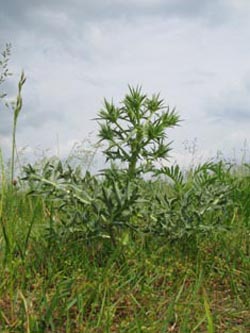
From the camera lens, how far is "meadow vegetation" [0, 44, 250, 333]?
218 cm

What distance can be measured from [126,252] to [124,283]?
1.15 feet

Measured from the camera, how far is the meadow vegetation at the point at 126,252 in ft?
7.16

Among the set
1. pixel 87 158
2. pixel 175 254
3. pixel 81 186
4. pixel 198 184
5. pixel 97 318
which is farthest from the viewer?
pixel 87 158

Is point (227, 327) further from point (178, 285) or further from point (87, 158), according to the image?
point (87, 158)

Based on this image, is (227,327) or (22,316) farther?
(227,327)

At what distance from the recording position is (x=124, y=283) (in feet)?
7.82

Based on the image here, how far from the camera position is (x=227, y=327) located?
2225 mm

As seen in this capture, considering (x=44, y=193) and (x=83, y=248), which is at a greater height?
(x=44, y=193)

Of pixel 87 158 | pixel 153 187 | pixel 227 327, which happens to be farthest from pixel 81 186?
pixel 87 158

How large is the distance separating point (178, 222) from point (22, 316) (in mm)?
1005

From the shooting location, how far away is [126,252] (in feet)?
8.95

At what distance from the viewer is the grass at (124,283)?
2.09 meters

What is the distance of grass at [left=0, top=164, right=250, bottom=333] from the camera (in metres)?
2.09

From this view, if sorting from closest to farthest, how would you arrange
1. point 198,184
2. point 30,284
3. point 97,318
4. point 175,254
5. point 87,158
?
point 97,318
point 30,284
point 175,254
point 198,184
point 87,158
